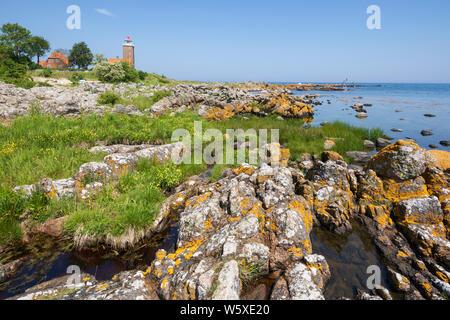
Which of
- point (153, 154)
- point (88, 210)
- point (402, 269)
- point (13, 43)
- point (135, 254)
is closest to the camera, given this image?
point (402, 269)

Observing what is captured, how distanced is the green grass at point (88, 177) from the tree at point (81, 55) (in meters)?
104

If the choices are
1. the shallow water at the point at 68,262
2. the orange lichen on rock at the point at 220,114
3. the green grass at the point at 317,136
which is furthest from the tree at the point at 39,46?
the shallow water at the point at 68,262

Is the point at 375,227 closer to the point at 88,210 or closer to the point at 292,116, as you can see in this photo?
the point at 88,210

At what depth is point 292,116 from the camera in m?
32.4

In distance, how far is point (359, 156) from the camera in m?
14.7

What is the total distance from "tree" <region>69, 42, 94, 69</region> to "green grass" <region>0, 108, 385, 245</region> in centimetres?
10411

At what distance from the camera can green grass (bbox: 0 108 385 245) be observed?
605 cm

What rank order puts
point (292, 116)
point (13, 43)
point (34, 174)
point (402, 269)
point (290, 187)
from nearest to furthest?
point (402, 269)
point (290, 187)
point (34, 174)
point (292, 116)
point (13, 43)

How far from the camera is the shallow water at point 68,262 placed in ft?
15.4

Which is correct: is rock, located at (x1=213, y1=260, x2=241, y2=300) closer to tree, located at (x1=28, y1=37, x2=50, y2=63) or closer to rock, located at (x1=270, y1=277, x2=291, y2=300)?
rock, located at (x1=270, y1=277, x2=291, y2=300)

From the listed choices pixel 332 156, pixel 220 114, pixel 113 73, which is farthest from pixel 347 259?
pixel 113 73

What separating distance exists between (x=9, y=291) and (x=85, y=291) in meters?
2.09

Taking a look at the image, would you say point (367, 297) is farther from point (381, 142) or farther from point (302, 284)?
point (381, 142)
